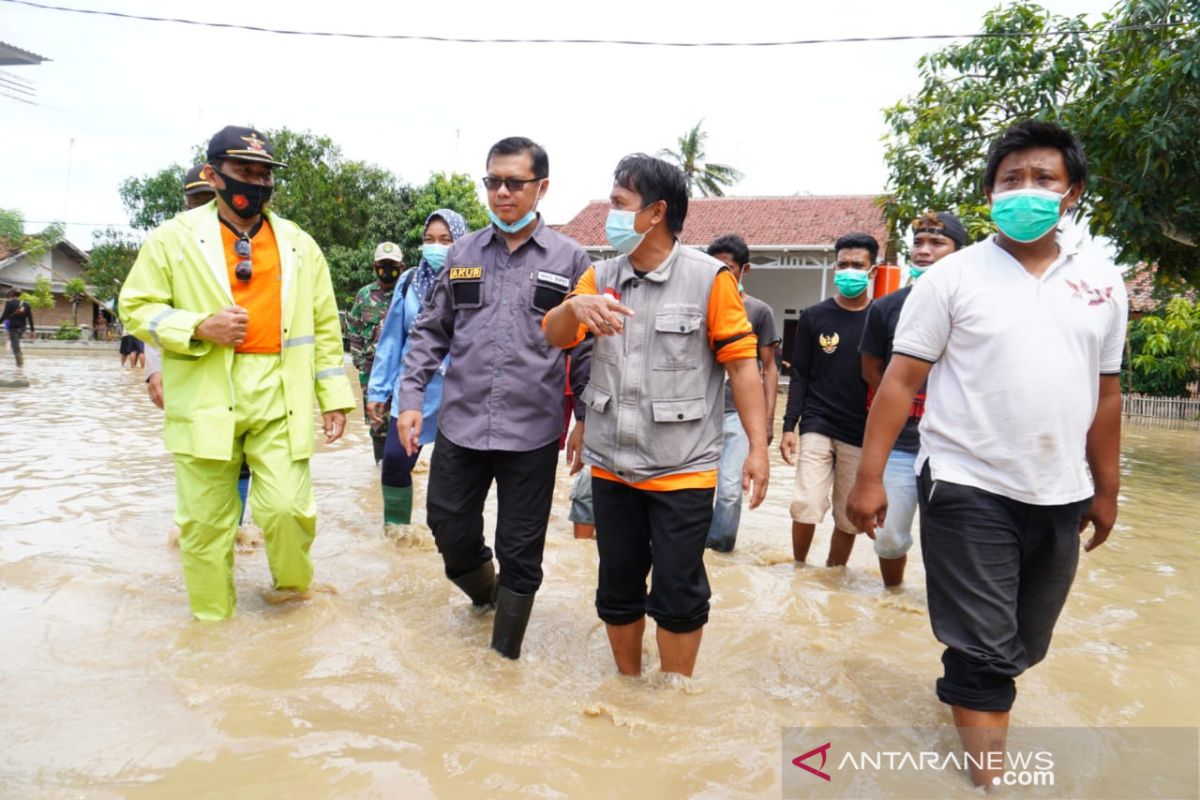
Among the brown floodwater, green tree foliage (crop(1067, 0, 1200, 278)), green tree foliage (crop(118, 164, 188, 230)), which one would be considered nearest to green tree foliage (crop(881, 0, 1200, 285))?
green tree foliage (crop(1067, 0, 1200, 278))

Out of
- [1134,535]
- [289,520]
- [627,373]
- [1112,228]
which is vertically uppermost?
[1112,228]

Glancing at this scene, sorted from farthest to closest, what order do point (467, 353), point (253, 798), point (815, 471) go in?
point (815, 471)
point (467, 353)
point (253, 798)

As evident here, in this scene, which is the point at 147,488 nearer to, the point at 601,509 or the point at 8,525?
the point at 8,525

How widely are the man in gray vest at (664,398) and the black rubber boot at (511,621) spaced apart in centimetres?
46

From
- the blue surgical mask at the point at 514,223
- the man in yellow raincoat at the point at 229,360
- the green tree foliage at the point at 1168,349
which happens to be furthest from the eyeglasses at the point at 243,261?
the green tree foliage at the point at 1168,349

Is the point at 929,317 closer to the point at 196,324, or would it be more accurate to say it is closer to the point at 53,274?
the point at 196,324

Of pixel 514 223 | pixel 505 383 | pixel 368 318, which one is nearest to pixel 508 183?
pixel 514 223

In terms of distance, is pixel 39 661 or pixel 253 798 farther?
pixel 39 661

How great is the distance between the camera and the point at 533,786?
262 cm

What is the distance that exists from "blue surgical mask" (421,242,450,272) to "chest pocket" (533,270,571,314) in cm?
155

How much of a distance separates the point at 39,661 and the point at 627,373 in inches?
99.1

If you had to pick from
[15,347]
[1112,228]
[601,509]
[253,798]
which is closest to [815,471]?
[601,509]

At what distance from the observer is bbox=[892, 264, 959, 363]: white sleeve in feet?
9.15

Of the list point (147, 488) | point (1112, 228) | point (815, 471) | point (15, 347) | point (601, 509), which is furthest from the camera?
point (15, 347)
